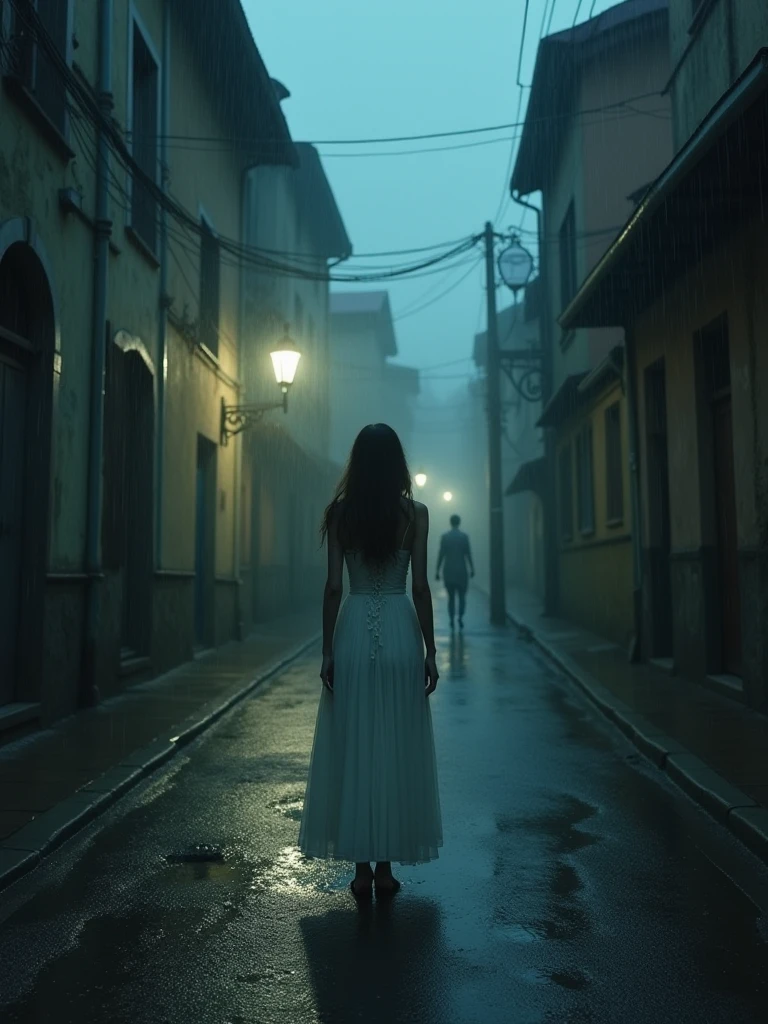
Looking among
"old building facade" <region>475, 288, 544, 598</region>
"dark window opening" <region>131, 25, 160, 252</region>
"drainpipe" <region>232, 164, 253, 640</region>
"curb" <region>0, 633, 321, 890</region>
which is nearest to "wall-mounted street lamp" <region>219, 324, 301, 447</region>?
"drainpipe" <region>232, 164, 253, 640</region>

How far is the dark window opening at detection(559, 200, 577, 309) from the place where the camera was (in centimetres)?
1852

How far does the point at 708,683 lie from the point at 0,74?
7608 mm

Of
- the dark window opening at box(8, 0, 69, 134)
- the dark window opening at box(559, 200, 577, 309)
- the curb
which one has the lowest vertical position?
the curb

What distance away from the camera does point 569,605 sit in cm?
1936

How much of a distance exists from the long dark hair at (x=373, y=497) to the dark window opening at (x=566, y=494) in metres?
15.5

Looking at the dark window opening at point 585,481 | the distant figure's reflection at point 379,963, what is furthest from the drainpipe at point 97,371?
the dark window opening at point 585,481

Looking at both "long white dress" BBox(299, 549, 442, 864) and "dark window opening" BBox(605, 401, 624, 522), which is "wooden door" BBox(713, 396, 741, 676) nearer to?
"dark window opening" BBox(605, 401, 624, 522)

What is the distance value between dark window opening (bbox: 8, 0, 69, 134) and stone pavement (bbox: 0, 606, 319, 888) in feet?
14.8

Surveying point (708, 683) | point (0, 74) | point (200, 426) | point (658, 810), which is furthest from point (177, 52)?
point (658, 810)

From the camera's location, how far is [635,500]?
12484 millimetres

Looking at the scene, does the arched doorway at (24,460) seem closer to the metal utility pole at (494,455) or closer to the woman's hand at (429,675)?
the woman's hand at (429,675)

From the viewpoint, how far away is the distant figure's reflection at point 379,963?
9.93ft

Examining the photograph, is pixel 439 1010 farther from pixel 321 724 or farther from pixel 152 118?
pixel 152 118

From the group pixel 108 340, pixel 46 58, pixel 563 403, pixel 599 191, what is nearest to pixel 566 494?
pixel 563 403
